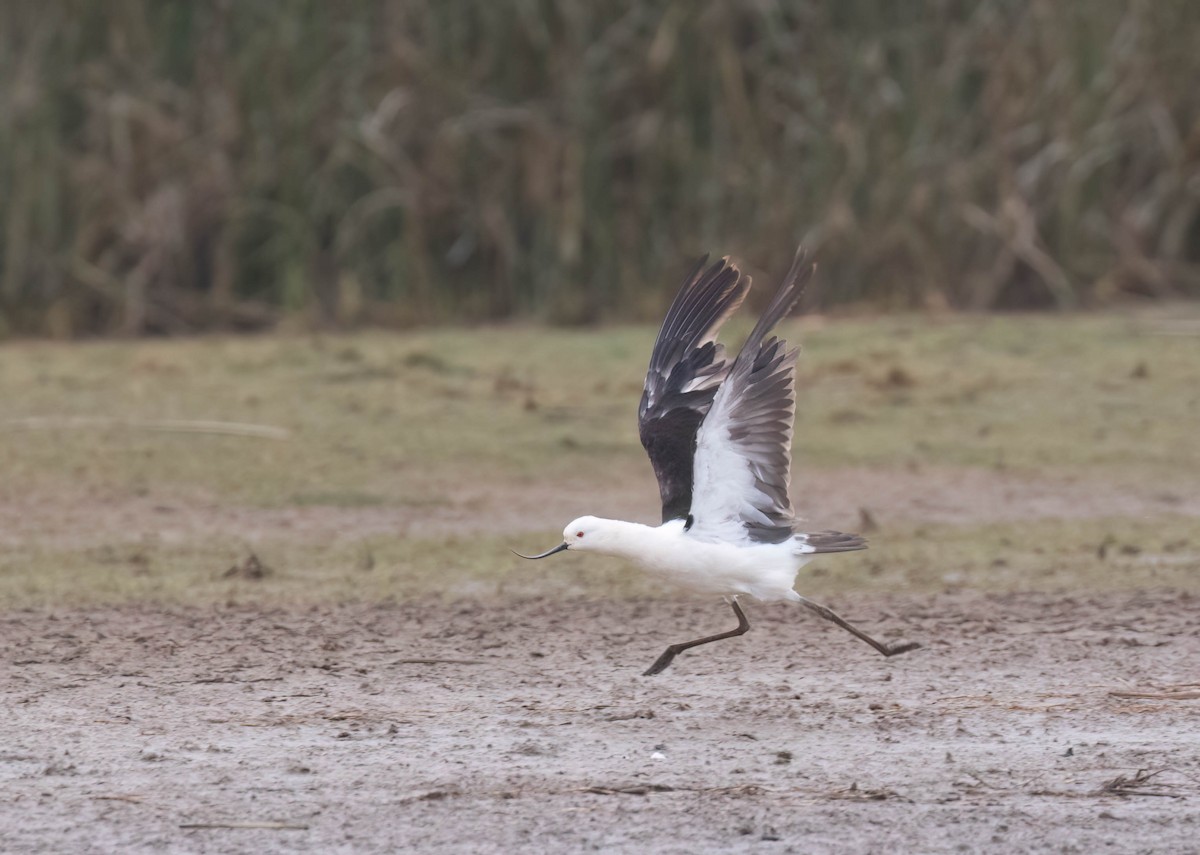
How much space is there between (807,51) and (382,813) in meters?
6.74

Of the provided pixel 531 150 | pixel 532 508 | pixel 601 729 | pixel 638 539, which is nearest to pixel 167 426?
pixel 532 508

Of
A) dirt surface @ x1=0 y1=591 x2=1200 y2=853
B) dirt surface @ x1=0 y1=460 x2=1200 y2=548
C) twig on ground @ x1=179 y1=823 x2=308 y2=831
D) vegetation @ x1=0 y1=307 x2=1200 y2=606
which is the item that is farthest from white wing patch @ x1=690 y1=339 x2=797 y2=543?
dirt surface @ x1=0 y1=460 x2=1200 y2=548

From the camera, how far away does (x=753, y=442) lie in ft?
16.5

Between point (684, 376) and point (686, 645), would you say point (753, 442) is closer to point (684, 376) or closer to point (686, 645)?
point (684, 376)

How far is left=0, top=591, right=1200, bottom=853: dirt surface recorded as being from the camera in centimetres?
402

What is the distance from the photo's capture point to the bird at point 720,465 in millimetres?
4961

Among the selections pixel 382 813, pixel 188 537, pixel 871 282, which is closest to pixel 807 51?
pixel 871 282

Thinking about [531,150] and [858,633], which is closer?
[858,633]

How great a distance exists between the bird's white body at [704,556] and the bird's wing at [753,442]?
4 centimetres

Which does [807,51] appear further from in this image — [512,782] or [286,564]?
[512,782]

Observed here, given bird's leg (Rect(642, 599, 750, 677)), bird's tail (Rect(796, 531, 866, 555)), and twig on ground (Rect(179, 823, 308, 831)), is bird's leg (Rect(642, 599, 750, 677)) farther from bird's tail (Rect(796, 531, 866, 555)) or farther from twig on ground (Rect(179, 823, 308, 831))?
twig on ground (Rect(179, 823, 308, 831))

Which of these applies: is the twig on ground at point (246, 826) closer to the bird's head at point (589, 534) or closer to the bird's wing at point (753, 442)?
the bird's head at point (589, 534)

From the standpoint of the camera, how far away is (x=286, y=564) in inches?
260

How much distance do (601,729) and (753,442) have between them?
30.8 inches
